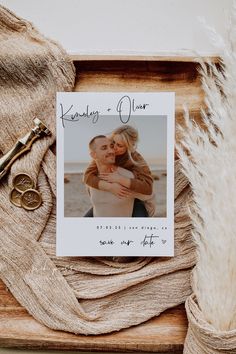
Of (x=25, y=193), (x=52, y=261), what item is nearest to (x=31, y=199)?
(x=25, y=193)

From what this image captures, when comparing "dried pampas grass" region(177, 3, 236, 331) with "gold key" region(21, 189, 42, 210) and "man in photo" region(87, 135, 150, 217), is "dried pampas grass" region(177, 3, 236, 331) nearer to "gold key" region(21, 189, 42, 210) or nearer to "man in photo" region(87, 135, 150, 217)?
"man in photo" region(87, 135, 150, 217)

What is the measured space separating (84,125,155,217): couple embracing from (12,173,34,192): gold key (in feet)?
0.33

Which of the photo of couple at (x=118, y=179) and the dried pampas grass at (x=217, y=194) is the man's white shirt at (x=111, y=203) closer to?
the photo of couple at (x=118, y=179)

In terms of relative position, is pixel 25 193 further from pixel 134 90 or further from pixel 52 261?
pixel 134 90

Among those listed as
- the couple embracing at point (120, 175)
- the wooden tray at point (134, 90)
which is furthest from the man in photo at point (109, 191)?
the wooden tray at point (134, 90)

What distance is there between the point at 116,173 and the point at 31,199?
0.16 meters

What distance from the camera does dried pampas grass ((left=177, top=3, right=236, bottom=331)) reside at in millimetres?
771

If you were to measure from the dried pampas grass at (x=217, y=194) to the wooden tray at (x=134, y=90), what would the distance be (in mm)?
42

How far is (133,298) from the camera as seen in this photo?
2.85ft

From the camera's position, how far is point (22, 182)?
2.83 feet

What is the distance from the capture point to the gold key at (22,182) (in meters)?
0.86

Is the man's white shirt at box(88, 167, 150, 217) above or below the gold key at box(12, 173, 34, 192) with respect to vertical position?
below

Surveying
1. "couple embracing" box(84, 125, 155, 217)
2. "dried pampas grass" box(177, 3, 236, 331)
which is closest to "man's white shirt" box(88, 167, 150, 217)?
"couple embracing" box(84, 125, 155, 217)

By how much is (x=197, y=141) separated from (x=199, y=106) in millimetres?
67
